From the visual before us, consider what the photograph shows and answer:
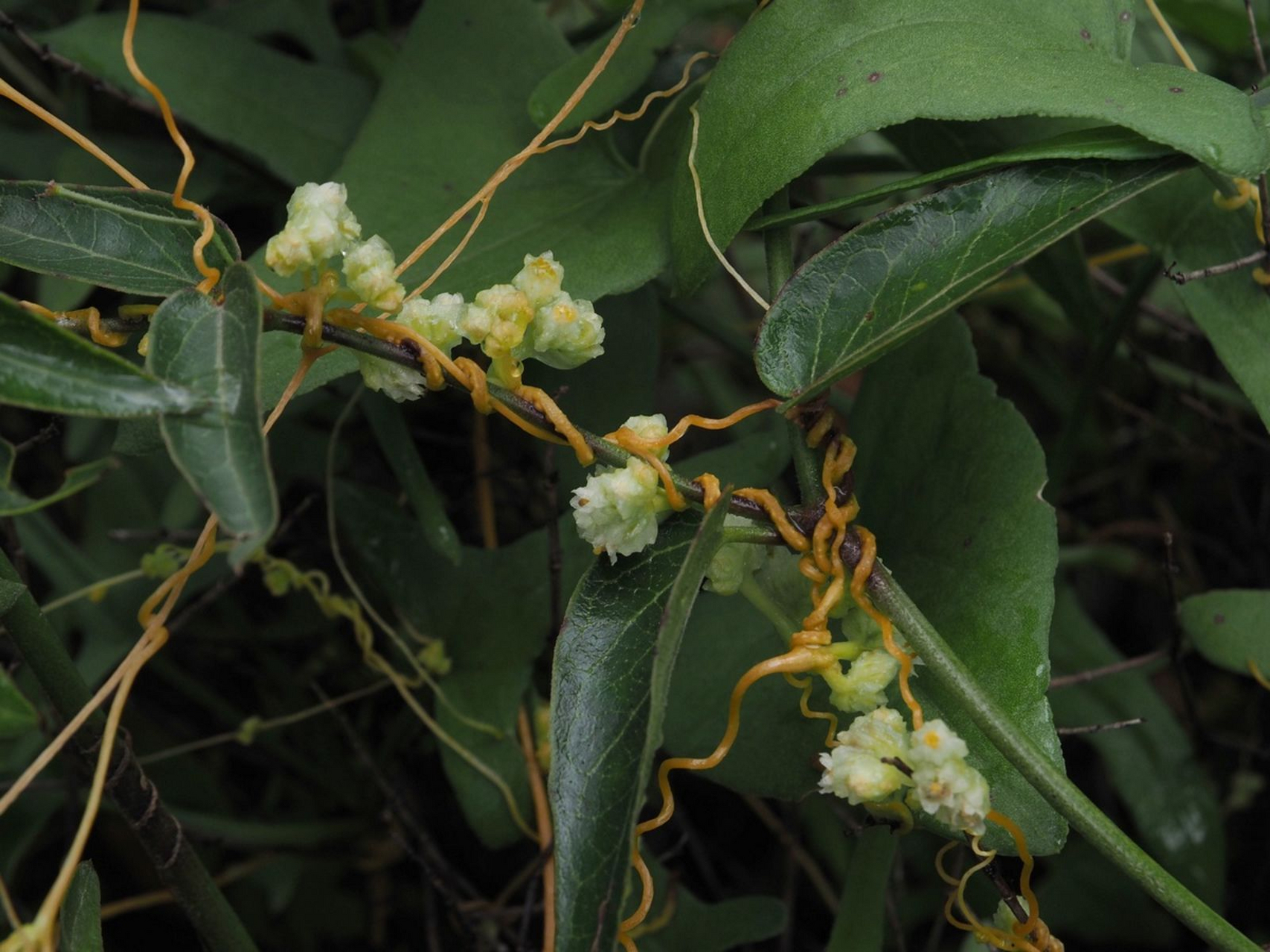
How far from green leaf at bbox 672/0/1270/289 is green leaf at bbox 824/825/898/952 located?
9.5 inches

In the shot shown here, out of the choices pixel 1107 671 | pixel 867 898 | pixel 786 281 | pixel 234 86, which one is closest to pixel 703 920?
pixel 867 898

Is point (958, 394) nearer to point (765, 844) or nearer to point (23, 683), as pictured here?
point (765, 844)

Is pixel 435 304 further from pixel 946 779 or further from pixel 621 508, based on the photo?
pixel 946 779

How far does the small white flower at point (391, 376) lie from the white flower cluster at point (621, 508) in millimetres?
66

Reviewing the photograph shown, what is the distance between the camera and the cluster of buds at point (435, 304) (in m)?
0.38

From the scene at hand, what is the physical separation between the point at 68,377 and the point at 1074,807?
31 cm

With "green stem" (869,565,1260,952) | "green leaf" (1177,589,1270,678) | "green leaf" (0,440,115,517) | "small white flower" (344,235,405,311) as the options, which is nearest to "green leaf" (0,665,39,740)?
"green leaf" (0,440,115,517)

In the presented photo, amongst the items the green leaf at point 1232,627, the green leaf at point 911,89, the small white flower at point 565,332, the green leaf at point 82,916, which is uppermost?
the green leaf at point 911,89

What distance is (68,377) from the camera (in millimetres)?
320

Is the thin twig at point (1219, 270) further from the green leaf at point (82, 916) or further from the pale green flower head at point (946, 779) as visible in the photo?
the green leaf at point (82, 916)

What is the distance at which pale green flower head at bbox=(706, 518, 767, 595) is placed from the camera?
0.42m

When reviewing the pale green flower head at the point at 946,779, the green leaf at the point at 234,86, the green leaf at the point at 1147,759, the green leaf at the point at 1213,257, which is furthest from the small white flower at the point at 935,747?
the green leaf at the point at 234,86

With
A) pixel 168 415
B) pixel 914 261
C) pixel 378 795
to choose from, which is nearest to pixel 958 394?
pixel 914 261

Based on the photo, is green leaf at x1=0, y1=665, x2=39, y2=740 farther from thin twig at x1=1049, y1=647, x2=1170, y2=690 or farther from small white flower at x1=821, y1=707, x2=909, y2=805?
thin twig at x1=1049, y1=647, x2=1170, y2=690
